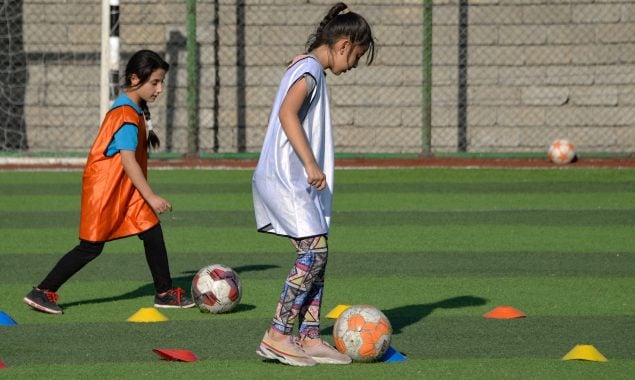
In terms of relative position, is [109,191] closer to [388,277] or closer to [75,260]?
[75,260]

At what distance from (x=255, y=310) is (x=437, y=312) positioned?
3.45 ft

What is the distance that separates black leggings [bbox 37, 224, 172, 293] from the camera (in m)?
7.66

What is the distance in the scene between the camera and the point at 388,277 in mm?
8742

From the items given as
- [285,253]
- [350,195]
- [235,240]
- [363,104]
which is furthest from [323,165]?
[363,104]

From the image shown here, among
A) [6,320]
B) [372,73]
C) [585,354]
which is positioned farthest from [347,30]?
[372,73]

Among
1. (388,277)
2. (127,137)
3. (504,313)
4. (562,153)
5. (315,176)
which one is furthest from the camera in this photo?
(562,153)

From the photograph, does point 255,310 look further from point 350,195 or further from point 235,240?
point 350,195

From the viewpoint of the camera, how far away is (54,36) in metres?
19.2

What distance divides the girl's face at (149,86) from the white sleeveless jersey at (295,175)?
1.78 metres

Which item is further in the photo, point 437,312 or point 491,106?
point 491,106

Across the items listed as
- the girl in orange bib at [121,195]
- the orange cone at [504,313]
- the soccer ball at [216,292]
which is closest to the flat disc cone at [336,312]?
the soccer ball at [216,292]

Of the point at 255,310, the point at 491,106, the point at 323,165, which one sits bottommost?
the point at 255,310

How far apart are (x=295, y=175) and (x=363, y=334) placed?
794 millimetres

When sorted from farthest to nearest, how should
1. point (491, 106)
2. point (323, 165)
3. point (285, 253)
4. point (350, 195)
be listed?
point (491, 106) < point (350, 195) < point (285, 253) < point (323, 165)
